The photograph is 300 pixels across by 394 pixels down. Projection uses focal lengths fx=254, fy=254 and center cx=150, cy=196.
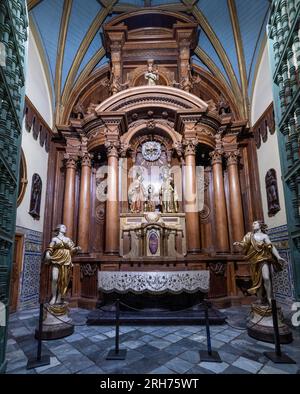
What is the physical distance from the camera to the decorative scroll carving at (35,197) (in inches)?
309

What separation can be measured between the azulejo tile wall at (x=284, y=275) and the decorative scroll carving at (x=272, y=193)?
0.58 meters

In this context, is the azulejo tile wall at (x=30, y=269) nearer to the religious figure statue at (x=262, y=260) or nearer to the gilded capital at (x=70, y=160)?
the gilded capital at (x=70, y=160)

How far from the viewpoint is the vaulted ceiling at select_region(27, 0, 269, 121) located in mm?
8663

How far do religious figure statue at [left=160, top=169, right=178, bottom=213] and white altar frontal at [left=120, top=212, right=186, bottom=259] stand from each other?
261mm

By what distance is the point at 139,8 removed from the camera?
32.1ft

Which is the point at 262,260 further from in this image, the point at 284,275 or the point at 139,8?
the point at 139,8

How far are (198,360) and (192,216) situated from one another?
4.86 meters

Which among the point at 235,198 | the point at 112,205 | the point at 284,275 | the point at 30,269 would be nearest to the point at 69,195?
the point at 112,205

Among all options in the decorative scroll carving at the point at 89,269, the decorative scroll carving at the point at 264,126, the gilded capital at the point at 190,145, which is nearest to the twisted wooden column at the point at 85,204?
the decorative scroll carving at the point at 89,269

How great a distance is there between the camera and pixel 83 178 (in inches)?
351

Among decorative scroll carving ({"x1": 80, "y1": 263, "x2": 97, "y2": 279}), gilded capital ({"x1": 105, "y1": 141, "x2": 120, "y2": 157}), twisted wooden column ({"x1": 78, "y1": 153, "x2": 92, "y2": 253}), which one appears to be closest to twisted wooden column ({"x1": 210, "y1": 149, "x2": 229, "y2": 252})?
gilded capital ({"x1": 105, "y1": 141, "x2": 120, "y2": 157})

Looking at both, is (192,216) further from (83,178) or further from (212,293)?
(83,178)

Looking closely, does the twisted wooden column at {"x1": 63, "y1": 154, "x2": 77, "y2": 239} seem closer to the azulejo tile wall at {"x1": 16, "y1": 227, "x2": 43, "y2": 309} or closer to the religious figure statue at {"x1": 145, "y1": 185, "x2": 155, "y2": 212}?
the azulejo tile wall at {"x1": 16, "y1": 227, "x2": 43, "y2": 309}
